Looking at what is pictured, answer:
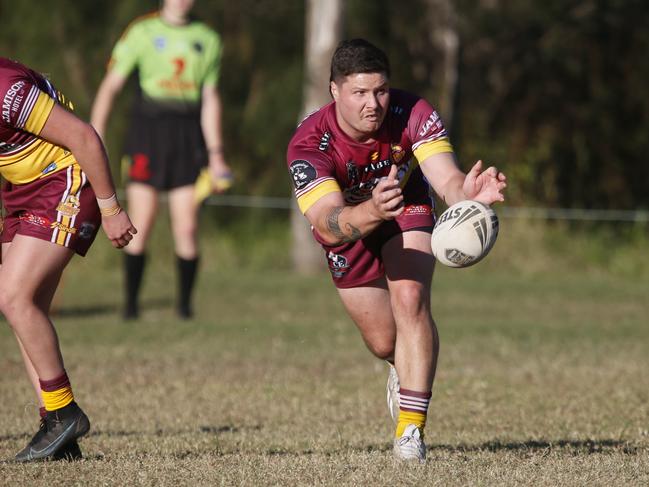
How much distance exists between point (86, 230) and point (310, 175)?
1.06 meters

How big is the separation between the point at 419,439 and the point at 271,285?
1003 centimetres

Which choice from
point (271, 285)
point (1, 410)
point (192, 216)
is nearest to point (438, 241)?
point (1, 410)

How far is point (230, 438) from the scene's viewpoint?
6371 mm

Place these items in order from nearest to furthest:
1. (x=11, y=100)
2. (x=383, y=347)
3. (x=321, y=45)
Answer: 1. (x=11, y=100)
2. (x=383, y=347)
3. (x=321, y=45)

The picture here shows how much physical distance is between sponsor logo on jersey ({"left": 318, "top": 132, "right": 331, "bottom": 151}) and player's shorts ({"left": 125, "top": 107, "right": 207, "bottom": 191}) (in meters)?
5.49

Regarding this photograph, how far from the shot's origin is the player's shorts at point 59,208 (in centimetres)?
547

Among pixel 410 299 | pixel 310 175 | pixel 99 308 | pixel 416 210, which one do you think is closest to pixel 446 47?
pixel 99 308

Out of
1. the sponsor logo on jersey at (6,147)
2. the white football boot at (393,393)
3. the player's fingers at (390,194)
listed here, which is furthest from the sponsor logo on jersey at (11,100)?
the white football boot at (393,393)

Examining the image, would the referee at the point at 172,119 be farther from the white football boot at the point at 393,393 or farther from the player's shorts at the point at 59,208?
the player's shorts at the point at 59,208

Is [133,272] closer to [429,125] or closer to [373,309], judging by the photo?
[373,309]

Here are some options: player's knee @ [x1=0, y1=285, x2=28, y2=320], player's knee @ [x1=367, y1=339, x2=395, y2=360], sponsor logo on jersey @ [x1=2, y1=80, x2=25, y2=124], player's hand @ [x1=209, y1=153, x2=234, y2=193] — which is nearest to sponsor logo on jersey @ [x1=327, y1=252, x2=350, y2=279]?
player's knee @ [x1=367, y1=339, x2=395, y2=360]

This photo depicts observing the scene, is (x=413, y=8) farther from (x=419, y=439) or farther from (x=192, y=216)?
(x=419, y=439)

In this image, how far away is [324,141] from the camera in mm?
5578

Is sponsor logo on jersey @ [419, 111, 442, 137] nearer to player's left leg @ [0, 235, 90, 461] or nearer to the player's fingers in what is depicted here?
the player's fingers
